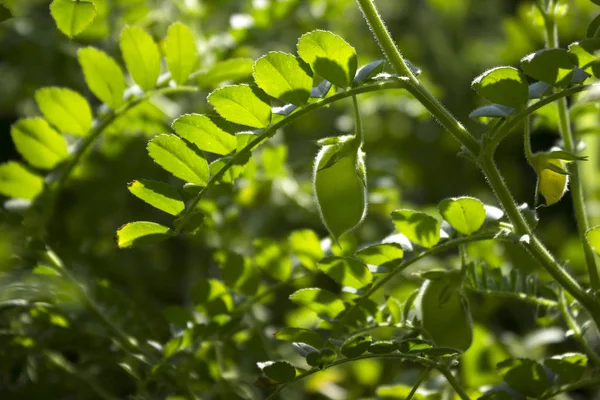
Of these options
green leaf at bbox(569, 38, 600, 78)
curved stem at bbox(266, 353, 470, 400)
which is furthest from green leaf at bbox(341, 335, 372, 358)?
green leaf at bbox(569, 38, 600, 78)

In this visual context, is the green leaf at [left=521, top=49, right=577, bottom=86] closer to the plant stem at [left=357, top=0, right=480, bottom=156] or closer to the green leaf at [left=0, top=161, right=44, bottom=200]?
the plant stem at [left=357, top=0, right=480, bottom=156]

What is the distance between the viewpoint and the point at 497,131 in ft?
2.15

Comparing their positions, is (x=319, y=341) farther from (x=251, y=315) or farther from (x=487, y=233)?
(x=251, y=315)

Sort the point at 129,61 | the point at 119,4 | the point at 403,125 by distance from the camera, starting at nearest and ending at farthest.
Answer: the point at 129,61
the point at 119,4
the point at 403,125

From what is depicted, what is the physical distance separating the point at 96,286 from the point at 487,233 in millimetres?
487

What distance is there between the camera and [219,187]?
964 millimetres

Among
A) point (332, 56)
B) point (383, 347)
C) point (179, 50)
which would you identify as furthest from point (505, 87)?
point (179, 50)

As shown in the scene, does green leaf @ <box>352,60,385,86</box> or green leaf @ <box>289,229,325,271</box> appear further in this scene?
green leaf @ <box>289,229,325,271</box>

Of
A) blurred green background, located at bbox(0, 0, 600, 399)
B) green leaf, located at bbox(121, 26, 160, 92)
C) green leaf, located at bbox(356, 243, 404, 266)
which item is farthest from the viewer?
blurred green background, located at bbox(0, 0, 600, 399)

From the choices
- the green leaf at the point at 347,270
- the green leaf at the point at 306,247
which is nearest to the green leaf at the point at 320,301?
the green leaf at the point at 347,270

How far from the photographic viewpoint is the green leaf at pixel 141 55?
2.77 ft

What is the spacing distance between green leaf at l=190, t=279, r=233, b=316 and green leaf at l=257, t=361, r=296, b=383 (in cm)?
19

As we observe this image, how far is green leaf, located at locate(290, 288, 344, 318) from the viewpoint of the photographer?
75 cm

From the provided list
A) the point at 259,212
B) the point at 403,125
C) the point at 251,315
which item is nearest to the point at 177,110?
the point at 259,212
